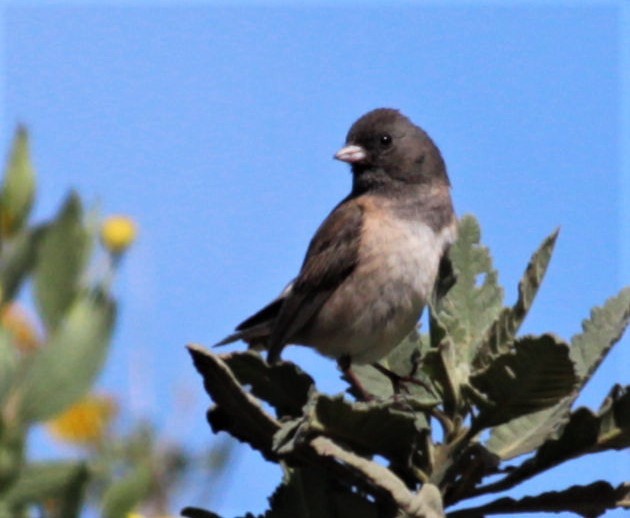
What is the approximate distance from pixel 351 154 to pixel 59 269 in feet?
8.07

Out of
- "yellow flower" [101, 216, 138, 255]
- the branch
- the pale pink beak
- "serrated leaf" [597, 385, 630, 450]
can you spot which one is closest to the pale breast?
the pale pink beak

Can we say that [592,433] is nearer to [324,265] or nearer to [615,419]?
[615,419]

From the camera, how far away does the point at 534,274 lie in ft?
5.00

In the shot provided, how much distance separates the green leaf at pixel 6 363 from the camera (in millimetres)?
1688

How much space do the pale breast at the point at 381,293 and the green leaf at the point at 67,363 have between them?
183cm

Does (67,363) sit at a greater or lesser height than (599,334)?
greater

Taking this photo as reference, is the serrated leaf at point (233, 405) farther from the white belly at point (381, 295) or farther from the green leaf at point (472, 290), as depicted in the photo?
the white belly at point (381, 295)

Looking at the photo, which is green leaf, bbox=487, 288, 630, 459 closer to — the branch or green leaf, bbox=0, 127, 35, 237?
the branch

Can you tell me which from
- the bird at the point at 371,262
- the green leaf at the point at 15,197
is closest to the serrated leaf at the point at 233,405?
the green leaf at the point at 15,197

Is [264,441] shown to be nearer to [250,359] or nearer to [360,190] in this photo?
[250,359]

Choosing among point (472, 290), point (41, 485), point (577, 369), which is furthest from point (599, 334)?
point (41, 485)

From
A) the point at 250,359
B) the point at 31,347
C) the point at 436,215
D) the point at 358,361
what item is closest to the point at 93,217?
the point at 31,347

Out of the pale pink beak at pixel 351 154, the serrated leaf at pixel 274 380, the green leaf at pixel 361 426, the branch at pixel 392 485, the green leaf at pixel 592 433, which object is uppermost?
the pale pink beak at pixel 351 154

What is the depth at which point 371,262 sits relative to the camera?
148 inches
